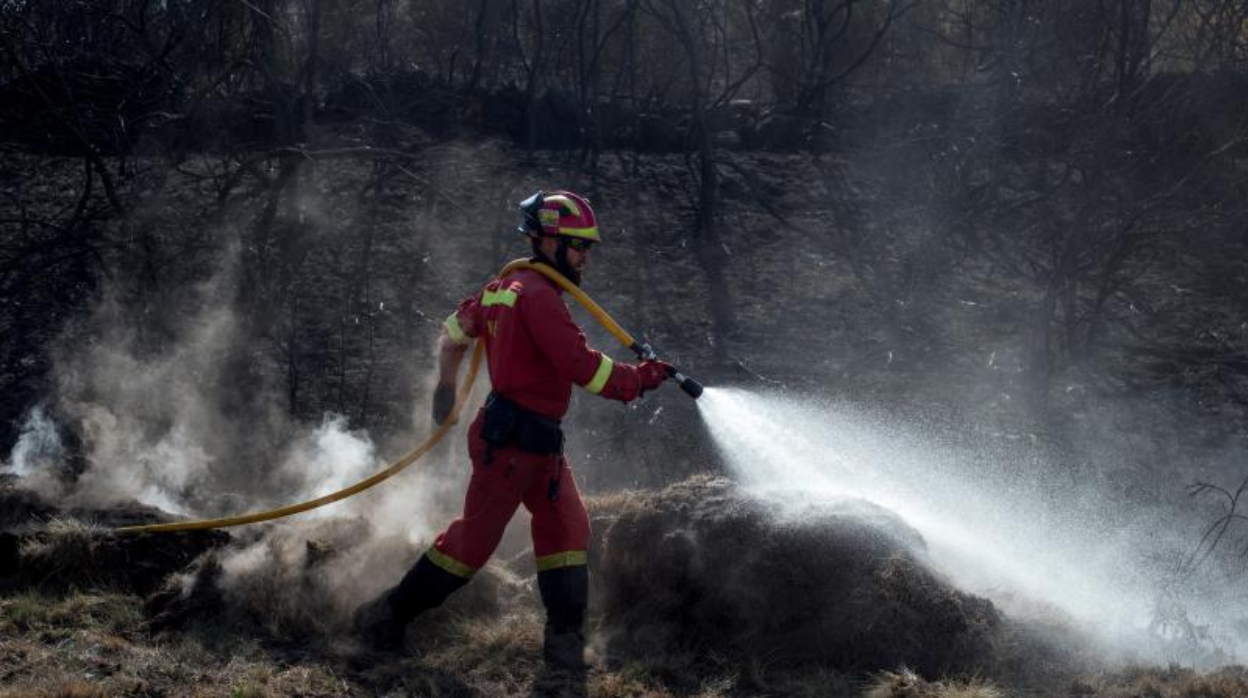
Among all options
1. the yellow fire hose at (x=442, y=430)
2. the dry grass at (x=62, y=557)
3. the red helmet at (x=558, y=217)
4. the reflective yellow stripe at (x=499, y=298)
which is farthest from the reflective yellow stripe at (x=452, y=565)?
the dry grass at (x=62, y=557)

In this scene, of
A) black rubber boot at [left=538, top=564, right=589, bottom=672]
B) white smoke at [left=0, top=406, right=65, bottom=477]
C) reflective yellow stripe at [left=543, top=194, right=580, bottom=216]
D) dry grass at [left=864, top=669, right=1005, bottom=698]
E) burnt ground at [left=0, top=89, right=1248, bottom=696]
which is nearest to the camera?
dry grass at [left=864, top=669, right=1005, bottom=698]

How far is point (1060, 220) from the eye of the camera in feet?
44.6

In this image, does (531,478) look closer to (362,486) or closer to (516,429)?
(516,429)

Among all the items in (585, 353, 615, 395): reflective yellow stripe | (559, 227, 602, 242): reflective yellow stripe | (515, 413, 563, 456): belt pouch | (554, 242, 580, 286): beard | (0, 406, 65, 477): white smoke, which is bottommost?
(0, 406, 65, 477): white smoke

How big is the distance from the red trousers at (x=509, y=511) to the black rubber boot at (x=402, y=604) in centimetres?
6

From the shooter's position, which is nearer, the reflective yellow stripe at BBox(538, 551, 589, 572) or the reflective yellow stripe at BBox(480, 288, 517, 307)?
the reflective yellow stripe at BBox(480, 288, 517, 307)

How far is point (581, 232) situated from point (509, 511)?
47.9 inches

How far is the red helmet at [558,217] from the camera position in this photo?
213 inches

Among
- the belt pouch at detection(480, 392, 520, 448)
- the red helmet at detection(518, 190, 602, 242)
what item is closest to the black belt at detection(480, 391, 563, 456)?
the belt pouch at detection(480, 392, 520, 448)

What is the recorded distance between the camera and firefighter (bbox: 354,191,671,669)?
519 cm

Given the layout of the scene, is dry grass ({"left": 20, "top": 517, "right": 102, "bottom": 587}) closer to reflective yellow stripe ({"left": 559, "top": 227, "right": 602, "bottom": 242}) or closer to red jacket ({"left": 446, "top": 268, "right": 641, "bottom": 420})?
red jacket ({"left": 446, "top": 268, "right": 641, "bottom": 420})

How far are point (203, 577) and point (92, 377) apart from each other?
14.5 ft

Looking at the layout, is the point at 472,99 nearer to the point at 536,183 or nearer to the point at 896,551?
the point at 536,183

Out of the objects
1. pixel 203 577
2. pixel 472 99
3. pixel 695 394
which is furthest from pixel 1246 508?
pixel 472 99
